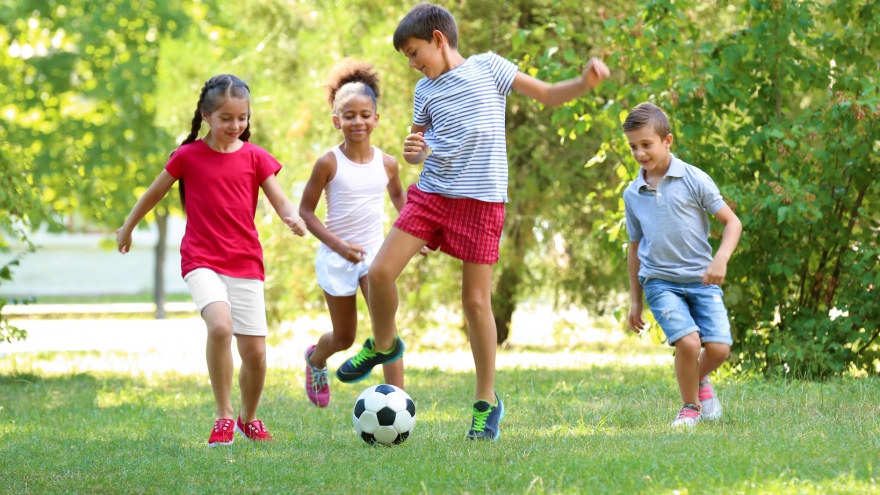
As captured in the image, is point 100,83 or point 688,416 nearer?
point 688,416

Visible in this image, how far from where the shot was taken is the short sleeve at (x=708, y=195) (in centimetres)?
518

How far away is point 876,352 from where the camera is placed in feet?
23.0

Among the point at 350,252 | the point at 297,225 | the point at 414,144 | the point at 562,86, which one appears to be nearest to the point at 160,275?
the point at 350,252

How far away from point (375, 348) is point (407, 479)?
167cm

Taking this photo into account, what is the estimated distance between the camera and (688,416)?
4.97 meters

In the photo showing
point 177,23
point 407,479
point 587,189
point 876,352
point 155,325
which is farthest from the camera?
point 177,23

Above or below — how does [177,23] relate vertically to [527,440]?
above

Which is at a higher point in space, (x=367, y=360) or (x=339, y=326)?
(x=339, y=326)

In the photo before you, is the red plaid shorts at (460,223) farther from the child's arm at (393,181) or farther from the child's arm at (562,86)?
the child's arm at (393,181)

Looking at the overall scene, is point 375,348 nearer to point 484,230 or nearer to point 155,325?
point 484,230

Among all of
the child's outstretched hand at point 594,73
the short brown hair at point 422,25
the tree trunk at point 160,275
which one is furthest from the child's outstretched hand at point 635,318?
the tree trunk at point 160,275

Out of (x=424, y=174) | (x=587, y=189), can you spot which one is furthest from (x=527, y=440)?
(x=587, y=189)

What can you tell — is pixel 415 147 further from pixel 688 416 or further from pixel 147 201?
pixel 688 416

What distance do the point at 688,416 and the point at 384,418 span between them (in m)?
1.50
